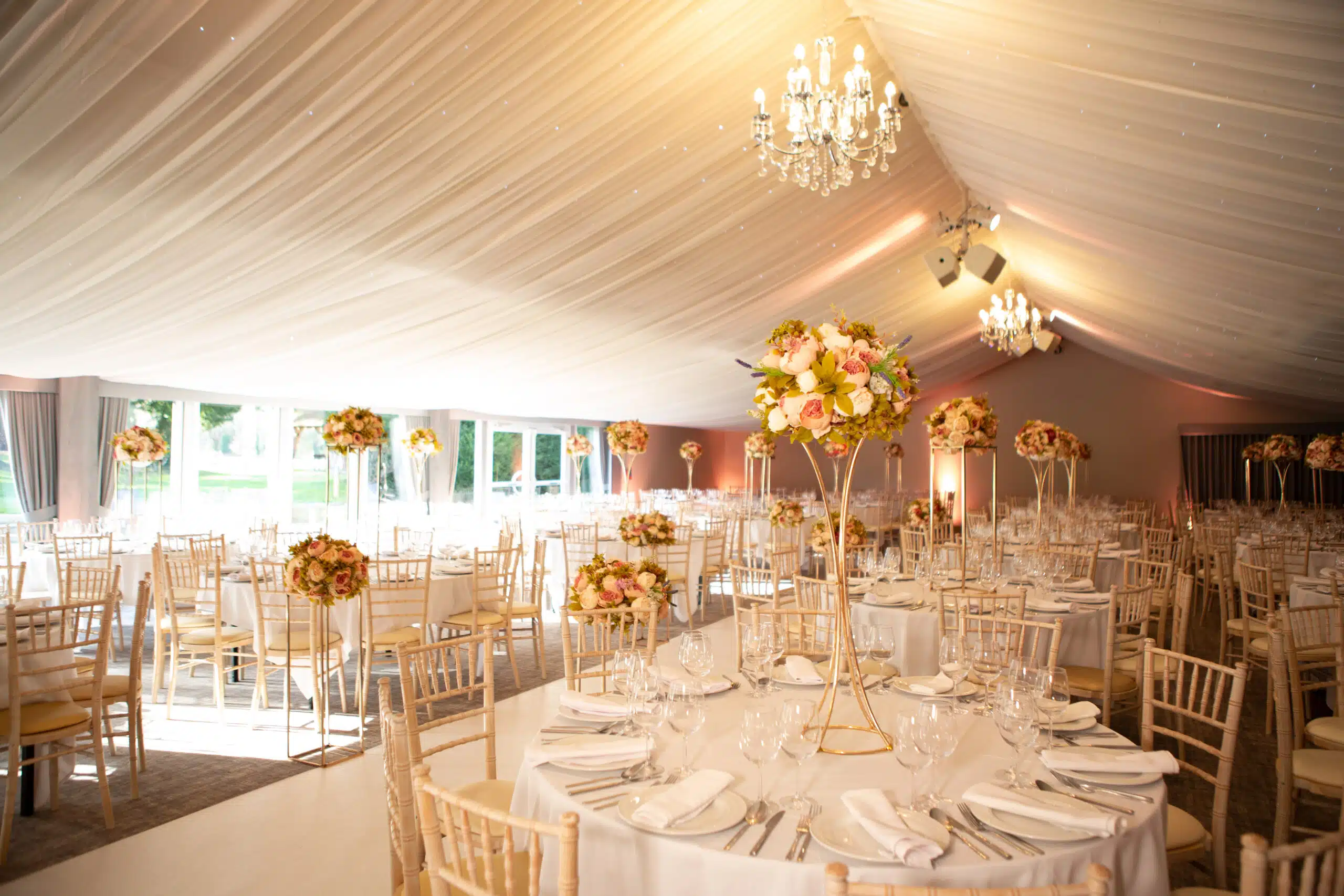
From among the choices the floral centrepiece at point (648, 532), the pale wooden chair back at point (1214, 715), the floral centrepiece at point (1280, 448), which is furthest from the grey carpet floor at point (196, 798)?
the floral centrepiece at point (1280, 448)

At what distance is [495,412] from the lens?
47.5ft

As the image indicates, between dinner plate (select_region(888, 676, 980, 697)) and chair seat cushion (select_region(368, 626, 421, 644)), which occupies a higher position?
dinner plate (select_region(888, 676, 980, 697))

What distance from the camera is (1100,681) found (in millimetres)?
4578

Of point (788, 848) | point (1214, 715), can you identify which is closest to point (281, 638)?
point (788, 848)

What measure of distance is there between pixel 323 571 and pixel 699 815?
3289mm

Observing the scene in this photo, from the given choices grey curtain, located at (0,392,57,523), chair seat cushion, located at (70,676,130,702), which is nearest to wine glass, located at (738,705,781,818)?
chair seat cushion, located at (70,676,130,702)

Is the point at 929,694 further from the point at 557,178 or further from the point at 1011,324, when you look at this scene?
the point at 1011,324

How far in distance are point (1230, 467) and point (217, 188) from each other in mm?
16604

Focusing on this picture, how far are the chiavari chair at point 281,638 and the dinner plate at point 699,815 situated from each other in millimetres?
3624

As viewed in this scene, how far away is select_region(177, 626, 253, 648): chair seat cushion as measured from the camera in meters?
5.76

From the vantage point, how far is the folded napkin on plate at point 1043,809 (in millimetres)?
1929

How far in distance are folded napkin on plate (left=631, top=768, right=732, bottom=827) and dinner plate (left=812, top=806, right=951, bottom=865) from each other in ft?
0.84

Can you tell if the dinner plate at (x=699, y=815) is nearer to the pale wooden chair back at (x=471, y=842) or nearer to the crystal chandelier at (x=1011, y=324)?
the pale wooden chair back at (x=471, y=842)

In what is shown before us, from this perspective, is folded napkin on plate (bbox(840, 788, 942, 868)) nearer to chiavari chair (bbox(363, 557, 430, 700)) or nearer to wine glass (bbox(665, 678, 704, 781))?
wine glass (bbox(665, 678, 704, 781))
